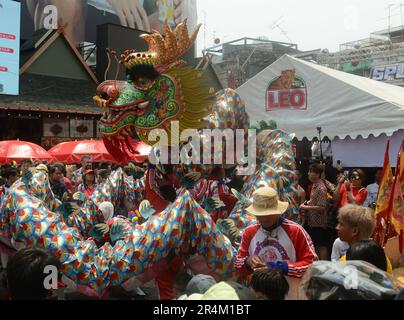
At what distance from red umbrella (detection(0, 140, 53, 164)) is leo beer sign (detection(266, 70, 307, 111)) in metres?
4.03

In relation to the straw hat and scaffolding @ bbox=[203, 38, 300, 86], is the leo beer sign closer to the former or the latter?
the straw hat

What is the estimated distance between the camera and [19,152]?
305 inches

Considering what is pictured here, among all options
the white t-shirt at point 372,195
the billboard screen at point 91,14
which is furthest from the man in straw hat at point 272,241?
the billboard screen at point 91,14

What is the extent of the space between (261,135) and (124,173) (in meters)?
1.34

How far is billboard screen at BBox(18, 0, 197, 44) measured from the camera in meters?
18.2

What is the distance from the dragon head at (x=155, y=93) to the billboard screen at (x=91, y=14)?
12.2 meters

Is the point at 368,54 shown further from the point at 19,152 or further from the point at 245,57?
the point at 19,152

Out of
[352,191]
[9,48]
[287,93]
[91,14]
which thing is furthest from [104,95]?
[91,14]

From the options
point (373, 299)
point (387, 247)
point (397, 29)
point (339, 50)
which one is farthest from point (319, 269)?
point (397, 29)

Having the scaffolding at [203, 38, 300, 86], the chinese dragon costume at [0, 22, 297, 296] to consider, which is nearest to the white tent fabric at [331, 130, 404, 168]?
the chinese dragon costume at [0, 22, 297, 296]

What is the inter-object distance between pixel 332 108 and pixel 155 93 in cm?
420

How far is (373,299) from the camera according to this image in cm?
134

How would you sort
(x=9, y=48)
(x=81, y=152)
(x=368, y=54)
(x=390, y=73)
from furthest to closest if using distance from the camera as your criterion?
(x=368, y=54) < (x=390, y=73) < (x=9, y=48) < (x=81, y=152)
